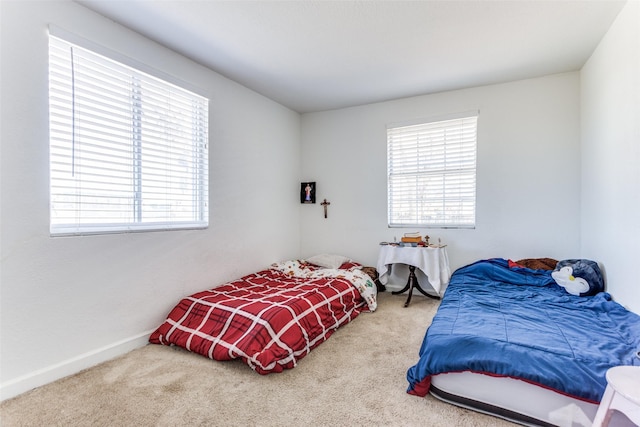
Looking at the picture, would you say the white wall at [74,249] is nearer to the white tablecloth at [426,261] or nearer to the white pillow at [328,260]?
the white pillow at [328,260]

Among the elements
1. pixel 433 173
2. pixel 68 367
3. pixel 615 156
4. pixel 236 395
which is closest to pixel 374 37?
pixel 433 173

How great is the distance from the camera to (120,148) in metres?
2.40

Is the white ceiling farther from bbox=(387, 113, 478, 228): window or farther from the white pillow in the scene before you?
the white pillow

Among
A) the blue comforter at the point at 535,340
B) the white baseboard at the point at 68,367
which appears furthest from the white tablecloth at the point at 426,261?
the white baseboard at the point at 68,367

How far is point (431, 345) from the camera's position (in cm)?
180

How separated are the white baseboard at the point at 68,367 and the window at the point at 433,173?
3021mm

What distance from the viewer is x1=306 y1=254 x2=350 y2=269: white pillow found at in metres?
4.10

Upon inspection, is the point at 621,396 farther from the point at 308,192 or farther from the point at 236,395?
the point at 308,192

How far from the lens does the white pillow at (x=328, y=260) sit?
410 centimetres

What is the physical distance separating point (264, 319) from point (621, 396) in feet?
6.16

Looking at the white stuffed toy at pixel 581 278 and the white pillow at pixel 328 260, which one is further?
the white pillow at pixel 328 260

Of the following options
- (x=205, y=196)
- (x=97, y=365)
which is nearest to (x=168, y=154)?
(x=205, y=196)

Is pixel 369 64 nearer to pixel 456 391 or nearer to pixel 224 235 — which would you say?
pixel 224 235

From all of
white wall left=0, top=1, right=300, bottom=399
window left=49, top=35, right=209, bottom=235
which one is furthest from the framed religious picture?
window left=49, top=35, right=209, bottom=235
